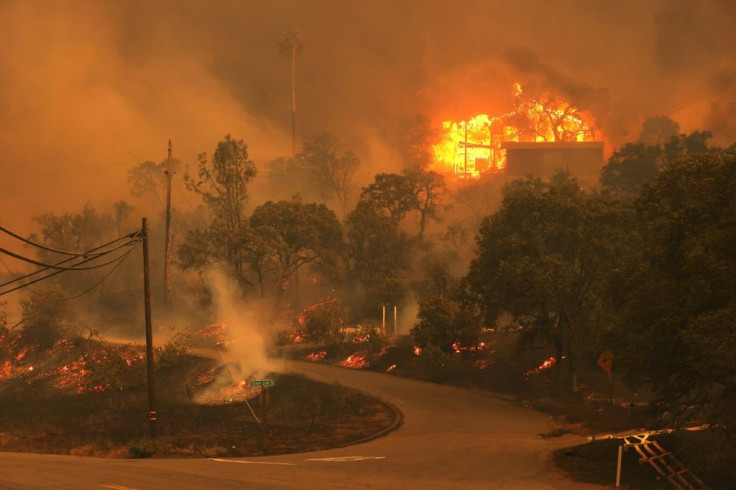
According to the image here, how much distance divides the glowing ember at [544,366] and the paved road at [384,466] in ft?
31.2

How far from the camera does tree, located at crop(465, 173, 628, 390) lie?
38.6 metres

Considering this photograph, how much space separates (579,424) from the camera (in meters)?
31.7

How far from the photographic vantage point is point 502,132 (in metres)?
111

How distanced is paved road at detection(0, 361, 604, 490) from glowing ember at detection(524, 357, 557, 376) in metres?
9.50

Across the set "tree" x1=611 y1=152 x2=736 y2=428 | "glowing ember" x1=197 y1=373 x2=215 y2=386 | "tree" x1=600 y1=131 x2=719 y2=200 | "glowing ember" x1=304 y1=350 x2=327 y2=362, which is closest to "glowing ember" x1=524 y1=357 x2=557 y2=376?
"glowing ember" x1=304 y1=350 x2=327 y2=362

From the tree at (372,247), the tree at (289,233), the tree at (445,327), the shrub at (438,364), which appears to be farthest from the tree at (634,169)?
the shrub at (438,364)

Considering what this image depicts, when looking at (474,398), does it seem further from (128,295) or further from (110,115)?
(110,115)

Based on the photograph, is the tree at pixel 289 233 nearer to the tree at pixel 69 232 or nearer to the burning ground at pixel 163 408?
the burning ground at pixel 163 408

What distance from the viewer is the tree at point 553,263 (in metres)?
38.6

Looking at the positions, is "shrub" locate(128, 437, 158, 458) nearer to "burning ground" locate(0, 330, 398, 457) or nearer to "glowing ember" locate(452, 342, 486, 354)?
"burning ground" locate(0, 330, 398, 457)

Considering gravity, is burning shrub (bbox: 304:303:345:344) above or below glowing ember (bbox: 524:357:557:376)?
above

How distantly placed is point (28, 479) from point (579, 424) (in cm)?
2173

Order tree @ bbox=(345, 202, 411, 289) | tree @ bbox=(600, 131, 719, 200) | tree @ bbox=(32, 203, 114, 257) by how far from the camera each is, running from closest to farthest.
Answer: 1. tree @ bbox=(345, 202, 411, 289)
2. tree @ bbox=(600, 131, 719, 200)
3. tree @ bbox=(32, 203, 114, 257)

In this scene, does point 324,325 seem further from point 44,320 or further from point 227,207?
point 227,207
